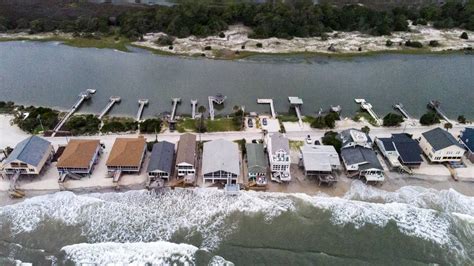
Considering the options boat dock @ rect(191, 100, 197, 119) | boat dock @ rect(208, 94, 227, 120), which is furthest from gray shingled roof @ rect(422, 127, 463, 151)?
boat dock @ rect(191, 100, 197, 119)

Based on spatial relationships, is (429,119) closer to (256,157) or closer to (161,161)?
(256,157)

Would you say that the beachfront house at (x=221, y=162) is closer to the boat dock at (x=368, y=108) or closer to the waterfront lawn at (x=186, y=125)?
the waterfront lawn at (x=186, y=125)

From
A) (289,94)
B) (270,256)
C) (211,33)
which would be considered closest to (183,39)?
(211,33)

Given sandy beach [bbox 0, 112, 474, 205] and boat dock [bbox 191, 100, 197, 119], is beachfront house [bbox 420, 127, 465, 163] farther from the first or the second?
boat dock [bbox 191, 100, 197, 119]

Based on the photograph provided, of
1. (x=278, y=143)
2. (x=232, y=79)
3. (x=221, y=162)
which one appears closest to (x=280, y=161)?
(x=278, y=143)

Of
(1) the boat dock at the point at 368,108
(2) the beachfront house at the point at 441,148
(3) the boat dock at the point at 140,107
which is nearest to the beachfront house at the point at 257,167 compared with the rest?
(3) the boat dock at the point at 140,107

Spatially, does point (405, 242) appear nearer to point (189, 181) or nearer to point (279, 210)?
point (279, 210)
